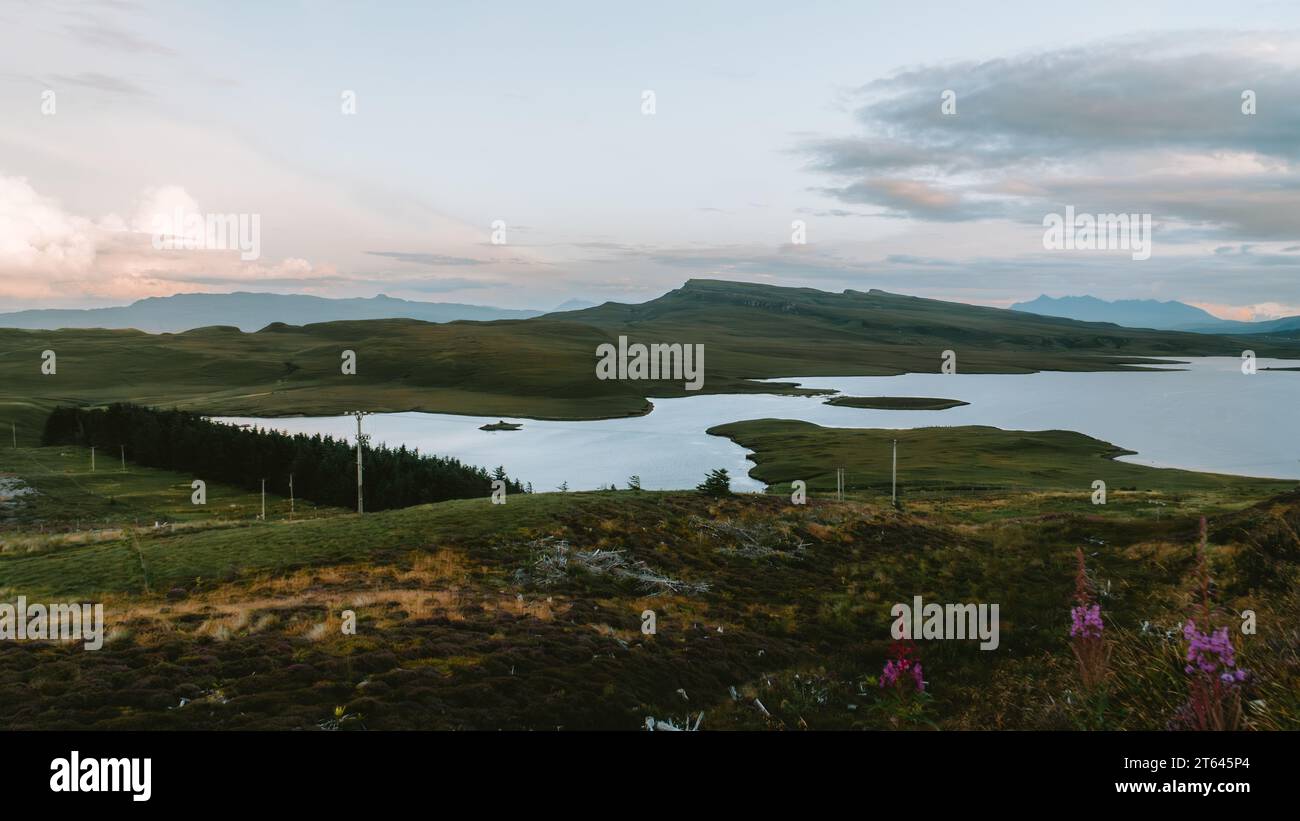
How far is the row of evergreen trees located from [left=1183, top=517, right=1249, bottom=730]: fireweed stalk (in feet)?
253

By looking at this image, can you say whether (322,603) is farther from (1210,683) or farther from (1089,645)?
(1210,683)

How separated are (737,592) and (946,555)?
13.8 m

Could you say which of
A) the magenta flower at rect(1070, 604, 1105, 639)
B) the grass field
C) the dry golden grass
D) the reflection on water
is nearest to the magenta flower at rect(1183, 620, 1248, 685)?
the grass field

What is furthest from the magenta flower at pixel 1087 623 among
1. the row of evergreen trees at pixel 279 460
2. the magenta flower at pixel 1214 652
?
the row of evergreen trees at pixel 279 460

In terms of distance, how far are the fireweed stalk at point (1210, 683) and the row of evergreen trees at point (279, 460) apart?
3037 inches

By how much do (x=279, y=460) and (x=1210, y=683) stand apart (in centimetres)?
10006

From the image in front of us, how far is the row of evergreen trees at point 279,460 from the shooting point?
265ft

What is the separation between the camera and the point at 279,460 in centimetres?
9231

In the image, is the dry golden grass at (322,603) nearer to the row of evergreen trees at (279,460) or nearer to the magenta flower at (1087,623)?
the magenta flower at (1087,623)

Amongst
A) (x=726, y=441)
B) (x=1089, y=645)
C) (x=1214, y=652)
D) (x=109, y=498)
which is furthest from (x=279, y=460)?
(x=1214, y=652)
